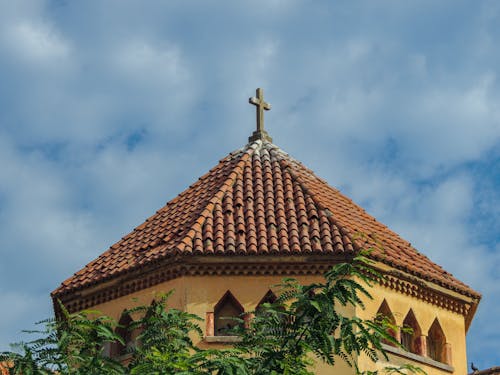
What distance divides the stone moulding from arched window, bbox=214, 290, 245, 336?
1.16 feet

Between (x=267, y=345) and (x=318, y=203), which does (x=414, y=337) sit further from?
(x=267, y=345)

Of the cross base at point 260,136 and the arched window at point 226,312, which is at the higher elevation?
the cross base at point 260,136

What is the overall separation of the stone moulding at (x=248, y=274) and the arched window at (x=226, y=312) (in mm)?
354

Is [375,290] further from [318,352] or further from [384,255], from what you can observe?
[318,352]

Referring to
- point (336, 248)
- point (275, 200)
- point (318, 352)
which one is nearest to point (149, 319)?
point (318, 352)

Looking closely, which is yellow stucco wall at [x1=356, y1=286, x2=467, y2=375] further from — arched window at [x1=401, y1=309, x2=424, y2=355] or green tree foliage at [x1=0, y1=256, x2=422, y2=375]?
green tree foliage at [x1=0, y1=256, x2=422, y2=375]

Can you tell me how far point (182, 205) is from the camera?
20516 mm

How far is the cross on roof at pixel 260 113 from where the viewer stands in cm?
2178

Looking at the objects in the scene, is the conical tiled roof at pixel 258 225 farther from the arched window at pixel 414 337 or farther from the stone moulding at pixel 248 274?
the arched window at pixel 414 337

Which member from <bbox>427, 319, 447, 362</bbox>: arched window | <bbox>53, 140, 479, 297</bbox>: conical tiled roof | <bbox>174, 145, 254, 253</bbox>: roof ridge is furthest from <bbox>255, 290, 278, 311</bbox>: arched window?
<bbox>427, 319, 447, 362</bbox>: arched window

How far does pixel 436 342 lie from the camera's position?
19.1 meters

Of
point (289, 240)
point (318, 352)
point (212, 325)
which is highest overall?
point (289, 240)

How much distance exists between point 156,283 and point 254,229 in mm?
1585

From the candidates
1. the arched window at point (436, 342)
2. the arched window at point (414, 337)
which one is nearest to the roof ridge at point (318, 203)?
the arched window at point (414, 337)
